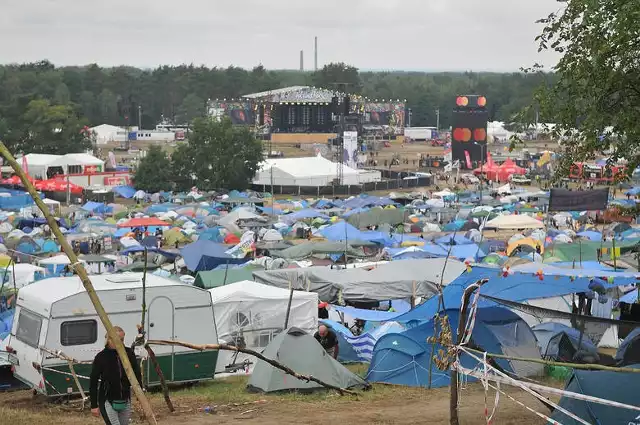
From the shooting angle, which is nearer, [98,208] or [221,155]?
[98,208]

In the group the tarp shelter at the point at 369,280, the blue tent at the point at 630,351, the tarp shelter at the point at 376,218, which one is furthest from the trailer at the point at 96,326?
the tarp shelter at the point at 376,218

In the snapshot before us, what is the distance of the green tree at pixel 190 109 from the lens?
494ft

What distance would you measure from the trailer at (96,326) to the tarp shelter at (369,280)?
6867 mm

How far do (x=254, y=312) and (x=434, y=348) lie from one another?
3.87 m

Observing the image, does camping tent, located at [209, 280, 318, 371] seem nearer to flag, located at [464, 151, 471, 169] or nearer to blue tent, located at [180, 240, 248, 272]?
blue tent, located at [180, 240, 248, 272]

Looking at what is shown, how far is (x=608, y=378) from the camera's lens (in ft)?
27.6

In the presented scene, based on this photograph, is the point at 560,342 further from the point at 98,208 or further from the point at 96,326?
the point at 98,208

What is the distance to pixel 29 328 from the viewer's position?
1190 cm

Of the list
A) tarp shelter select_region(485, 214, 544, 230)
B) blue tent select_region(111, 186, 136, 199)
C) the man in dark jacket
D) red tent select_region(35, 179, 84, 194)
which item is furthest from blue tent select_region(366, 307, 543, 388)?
blue tent select_region(111, 186, 136, 199)

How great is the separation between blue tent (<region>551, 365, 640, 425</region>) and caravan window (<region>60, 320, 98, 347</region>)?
548 cm

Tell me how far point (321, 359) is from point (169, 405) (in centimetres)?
215

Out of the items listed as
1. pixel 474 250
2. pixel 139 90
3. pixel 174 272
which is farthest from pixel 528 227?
pixel 139 90

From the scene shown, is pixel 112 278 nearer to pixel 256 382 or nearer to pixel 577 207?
pixel 256 382

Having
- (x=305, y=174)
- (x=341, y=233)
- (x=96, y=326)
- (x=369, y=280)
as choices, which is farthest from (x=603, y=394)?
(x=305, y=174)
